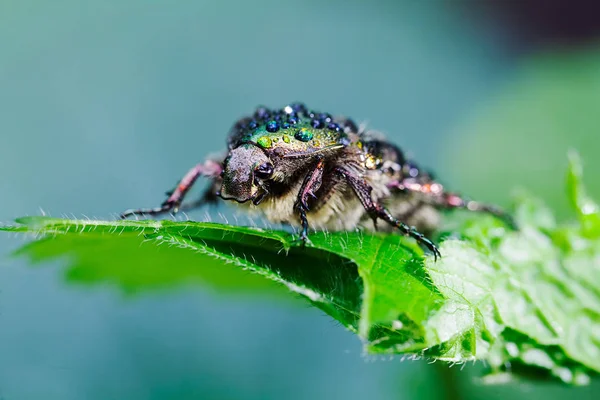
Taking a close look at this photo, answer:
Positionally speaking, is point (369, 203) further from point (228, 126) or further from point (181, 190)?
point (228, 126)

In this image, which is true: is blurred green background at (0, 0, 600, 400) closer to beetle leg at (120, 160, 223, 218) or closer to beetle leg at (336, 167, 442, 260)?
beetle leg at (120, 160, 223, 218)

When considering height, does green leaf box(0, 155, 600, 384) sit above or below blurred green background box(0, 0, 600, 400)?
below

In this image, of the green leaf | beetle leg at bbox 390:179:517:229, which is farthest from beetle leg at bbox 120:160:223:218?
beetle leg at bbox 390:179:517:229

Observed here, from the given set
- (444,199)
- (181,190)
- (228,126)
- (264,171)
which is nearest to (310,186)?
(264,171)

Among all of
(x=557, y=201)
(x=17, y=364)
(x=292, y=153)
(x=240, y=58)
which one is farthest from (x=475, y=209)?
(x=240, y=58)

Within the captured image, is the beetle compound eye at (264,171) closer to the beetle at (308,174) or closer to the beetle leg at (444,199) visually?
the beetle at (308,174)

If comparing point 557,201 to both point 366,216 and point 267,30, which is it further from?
point 267,30

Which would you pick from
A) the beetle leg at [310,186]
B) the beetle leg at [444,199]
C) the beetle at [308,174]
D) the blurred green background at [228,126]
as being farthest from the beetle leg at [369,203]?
the blurred green background at [228,126]
